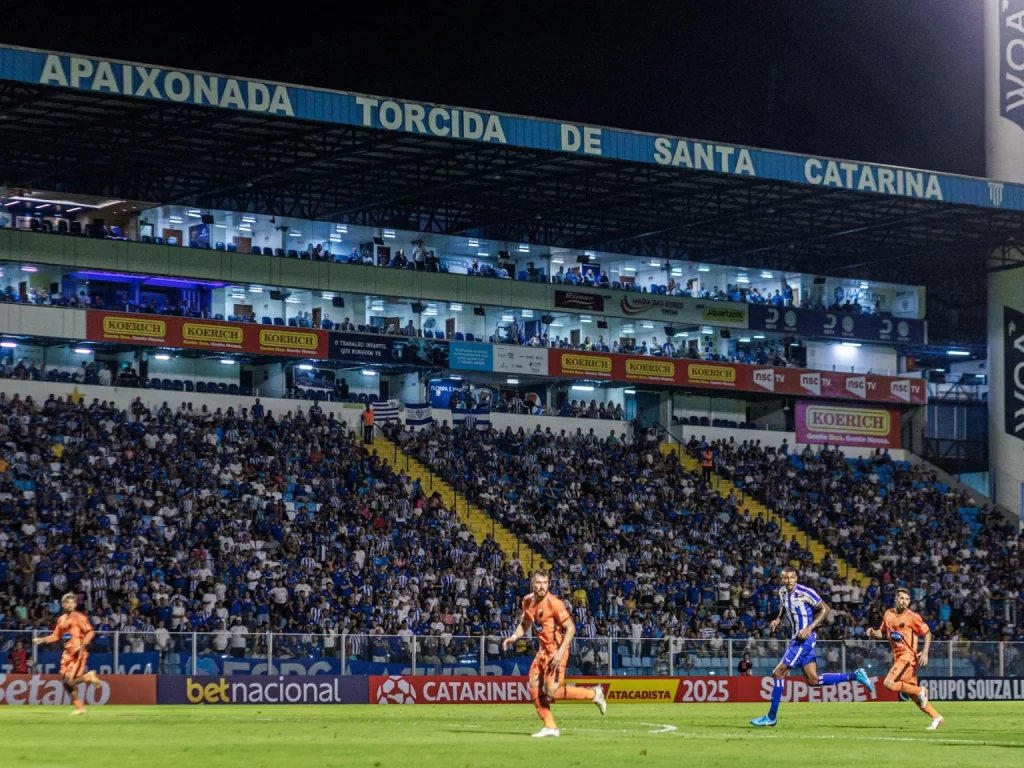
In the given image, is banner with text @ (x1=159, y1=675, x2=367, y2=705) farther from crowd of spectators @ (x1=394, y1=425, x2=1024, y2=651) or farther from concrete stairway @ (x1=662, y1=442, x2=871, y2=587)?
concrete stairway @ (x1=662, y1=442, x2=871, y2=587)

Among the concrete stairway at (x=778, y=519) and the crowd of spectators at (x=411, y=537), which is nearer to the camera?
the crowd of spectators at (x=411, y=537)

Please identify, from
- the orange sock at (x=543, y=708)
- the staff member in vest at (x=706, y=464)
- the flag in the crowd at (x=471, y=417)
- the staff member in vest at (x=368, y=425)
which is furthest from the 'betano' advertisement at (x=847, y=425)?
the orange sock at (x=543, y=708)

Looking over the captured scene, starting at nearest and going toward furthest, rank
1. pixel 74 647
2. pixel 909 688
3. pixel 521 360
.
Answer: pixel 909 688 < pixel 74 647 < pixel 521 360

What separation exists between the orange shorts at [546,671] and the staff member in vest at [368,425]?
3888 cm

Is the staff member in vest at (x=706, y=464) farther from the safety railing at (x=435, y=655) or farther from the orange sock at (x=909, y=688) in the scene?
the orange sock at (x=909, y=688)

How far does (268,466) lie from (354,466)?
361 cm

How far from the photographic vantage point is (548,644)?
2166cm

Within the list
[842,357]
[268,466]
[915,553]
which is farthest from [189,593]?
[842,357]

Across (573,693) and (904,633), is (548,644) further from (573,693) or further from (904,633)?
(904,633)

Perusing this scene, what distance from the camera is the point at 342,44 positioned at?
9575 centimetres

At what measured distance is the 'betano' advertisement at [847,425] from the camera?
74625mm

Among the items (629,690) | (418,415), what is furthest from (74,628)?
(418,415)

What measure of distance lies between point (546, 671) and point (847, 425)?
56438 millimetres

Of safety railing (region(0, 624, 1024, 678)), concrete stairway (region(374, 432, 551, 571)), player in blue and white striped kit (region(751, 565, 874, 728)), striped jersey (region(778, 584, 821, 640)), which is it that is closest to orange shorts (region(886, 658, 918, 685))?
player in blue and white striped kit (region(751, 565, 874, 728))
